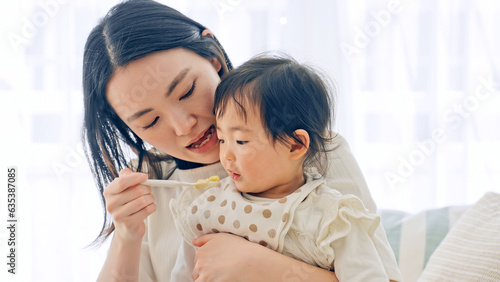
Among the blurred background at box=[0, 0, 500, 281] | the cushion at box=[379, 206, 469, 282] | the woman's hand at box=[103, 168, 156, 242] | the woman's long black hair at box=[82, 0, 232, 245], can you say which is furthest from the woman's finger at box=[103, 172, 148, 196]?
the blurred background at box=[0, 0, 500, 281]

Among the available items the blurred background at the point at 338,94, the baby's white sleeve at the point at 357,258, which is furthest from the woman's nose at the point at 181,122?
the blurred background at the point at 338,94

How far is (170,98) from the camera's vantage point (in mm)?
1119

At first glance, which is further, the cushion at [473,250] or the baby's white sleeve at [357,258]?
the cushion at [473,250]

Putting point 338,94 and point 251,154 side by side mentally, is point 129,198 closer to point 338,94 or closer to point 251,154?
point 251,154

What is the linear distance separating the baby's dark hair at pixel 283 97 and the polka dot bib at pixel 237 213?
0.12 meters

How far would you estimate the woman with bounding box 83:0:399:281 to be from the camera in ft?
3.43

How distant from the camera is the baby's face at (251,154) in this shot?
1.04 m

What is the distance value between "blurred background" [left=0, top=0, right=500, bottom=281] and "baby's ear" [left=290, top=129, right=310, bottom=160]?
1.66 m

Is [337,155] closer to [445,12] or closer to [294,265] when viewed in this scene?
[294,265]

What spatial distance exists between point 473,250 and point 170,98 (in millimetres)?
937

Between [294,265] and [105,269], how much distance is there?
0.50 meters

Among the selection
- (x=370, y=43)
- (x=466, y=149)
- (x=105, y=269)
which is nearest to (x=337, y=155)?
(x=105, y=269)

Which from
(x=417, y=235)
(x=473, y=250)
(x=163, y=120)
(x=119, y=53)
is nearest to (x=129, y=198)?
(x=163, y=120)

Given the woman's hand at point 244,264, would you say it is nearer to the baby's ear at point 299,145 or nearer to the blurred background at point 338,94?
the baby's ear at point 299,145
